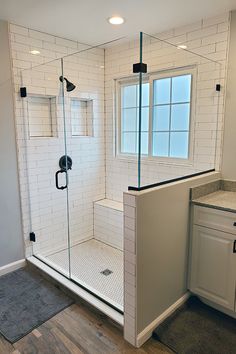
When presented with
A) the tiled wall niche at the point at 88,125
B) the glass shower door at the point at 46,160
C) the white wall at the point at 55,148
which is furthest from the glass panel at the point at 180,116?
the glass shower door at the point at 46,160

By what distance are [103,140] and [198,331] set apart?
2.45m

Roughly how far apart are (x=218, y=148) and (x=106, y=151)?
5.12 ft

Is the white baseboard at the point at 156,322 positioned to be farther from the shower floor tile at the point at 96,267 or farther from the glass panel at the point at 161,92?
the glass panel at the point at 161,92

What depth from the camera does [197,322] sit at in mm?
2008

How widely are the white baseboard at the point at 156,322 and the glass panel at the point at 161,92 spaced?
1845mm

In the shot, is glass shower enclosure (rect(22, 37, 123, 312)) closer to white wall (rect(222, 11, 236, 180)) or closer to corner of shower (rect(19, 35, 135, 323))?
corner of shower (rect(19, 35, 135, 323))

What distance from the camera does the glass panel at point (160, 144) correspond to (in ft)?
8.51

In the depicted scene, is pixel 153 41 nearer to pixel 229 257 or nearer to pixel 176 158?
pixel 176 158

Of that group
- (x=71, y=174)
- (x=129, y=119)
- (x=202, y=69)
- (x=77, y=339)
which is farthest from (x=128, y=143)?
(x=77, y=339)

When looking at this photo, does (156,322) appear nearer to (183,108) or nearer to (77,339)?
(77,339)

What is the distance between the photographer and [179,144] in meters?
2.62

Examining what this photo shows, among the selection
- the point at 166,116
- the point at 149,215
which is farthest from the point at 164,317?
the point at 166,116

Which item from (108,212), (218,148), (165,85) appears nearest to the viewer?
(218,148)

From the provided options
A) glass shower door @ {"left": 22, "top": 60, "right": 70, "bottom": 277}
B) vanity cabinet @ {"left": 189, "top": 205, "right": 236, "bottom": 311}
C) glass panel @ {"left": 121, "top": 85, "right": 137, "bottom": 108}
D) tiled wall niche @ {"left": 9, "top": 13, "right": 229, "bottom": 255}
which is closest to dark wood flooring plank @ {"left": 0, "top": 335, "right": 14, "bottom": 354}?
glass shower door @ {"left": 22, "top": 60, "right": 70, "bottom": 277}
